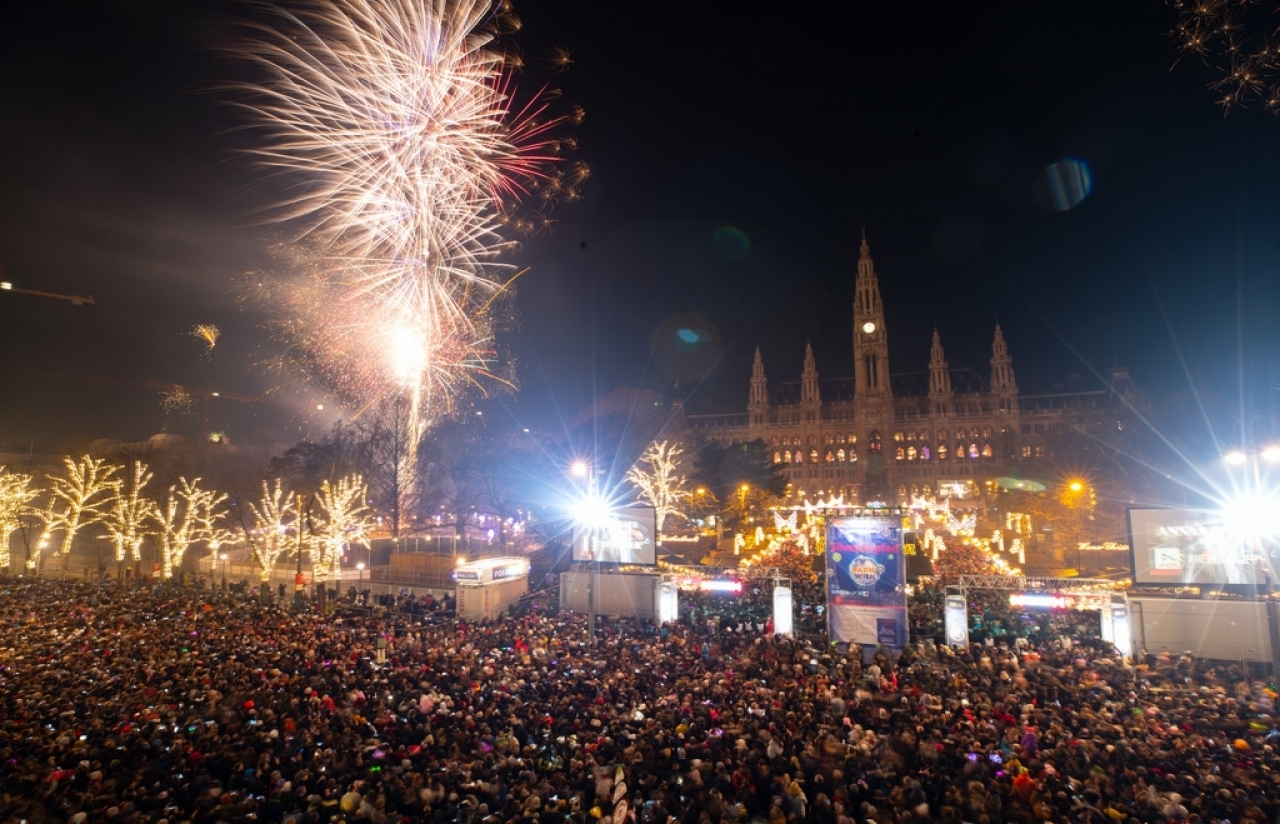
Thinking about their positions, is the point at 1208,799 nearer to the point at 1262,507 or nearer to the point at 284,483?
the point at 1262,507

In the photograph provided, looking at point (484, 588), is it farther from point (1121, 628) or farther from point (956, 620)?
point (1121, 628)

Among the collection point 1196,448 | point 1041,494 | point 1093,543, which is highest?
point 1196,448

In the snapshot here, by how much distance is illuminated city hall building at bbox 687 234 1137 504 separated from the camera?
91375 millimetres

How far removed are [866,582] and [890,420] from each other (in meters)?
87.4

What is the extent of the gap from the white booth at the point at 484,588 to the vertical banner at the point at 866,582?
10876mm

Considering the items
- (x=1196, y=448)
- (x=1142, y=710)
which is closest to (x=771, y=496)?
(x=1196, y=448)

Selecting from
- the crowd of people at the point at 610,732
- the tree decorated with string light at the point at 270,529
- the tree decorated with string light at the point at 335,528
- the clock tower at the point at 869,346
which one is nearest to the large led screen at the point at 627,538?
the crowd of people at the point at 610,732

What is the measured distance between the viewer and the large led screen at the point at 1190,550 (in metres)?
16.1

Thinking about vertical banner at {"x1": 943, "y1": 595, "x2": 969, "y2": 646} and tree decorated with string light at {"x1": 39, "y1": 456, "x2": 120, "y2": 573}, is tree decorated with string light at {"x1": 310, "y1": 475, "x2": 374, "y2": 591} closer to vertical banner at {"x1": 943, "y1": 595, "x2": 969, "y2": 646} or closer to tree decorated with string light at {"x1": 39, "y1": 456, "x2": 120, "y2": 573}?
tree decorated with string light at {"x1": 39, "y1": 456, "x2": 120, "y2": 573}

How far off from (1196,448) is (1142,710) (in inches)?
1878

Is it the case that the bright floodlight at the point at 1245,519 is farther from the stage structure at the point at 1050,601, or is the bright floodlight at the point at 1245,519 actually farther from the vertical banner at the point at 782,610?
the vertical banner at the point at 782,610

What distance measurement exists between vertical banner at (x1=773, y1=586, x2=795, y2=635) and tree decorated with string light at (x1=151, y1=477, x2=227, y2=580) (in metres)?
27.4

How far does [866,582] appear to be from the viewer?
55.5 feet

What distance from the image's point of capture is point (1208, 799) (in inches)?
279
